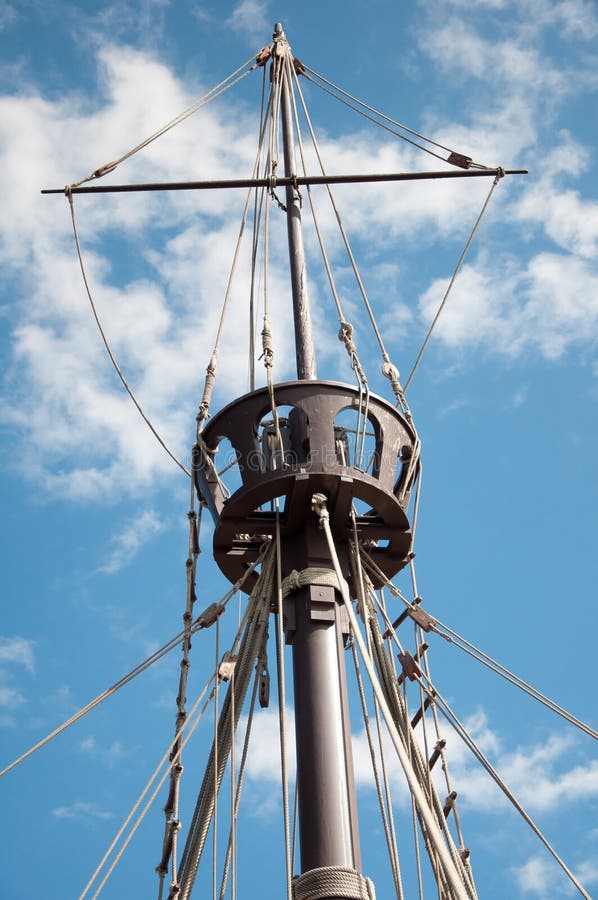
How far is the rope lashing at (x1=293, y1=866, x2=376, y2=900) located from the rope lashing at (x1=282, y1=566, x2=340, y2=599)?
→ 228 cm

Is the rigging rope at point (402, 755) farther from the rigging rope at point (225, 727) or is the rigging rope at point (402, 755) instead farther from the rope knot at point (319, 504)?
the rigging rope at point (225, 727)

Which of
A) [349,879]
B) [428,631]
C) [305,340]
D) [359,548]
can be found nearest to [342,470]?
[359,548]

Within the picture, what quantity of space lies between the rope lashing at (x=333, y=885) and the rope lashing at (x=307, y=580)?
228 centimetres

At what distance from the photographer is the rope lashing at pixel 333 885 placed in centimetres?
711

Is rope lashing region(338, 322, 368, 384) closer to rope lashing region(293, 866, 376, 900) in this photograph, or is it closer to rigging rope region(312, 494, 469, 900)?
rigging rope region(312, 494, 469, 900)

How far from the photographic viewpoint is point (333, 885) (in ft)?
23.4

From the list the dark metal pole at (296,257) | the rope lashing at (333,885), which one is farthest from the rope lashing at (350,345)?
the rope lashing at (333,885)

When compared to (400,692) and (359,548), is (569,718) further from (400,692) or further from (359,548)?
(359,548)

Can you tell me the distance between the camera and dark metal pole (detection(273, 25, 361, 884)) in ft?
24.6

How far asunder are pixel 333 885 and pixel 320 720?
4.24 ft

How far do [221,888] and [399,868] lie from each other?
137cm

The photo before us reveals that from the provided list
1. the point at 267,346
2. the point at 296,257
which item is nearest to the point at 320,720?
the point at 267,346

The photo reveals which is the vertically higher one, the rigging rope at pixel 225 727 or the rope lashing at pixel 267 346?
the rope lashing at pixel 267 346

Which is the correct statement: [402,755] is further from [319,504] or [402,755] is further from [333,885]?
[319,504]
